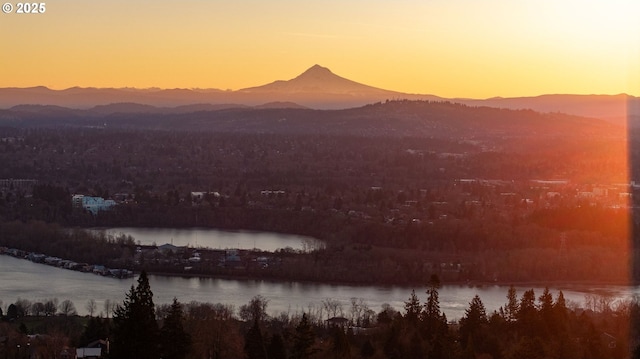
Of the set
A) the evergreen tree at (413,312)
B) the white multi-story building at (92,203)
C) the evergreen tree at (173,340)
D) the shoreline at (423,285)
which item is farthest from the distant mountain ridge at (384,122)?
the evergreen tree at (173,340)

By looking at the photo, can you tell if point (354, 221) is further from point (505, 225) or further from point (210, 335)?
point (210, 335)

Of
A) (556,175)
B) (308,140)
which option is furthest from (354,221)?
(308,140)

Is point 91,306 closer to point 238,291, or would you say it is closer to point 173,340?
point 238,291

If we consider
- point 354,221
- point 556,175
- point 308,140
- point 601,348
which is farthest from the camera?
point 308,140

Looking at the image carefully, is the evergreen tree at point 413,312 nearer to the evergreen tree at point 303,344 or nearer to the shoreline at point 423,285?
the evergreen tree at point 303,344

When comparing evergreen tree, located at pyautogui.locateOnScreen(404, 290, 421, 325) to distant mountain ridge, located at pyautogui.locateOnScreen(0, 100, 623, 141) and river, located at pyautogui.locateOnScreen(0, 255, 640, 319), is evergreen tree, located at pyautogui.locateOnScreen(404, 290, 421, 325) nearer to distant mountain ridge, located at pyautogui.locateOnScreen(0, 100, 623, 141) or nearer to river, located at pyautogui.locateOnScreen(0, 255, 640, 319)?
river, located at pyautogui.locateOnScreen(0, 255, 640, 319)

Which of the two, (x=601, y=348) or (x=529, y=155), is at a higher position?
(x=529, y=155)

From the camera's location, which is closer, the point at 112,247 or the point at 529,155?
the point at 112,247
